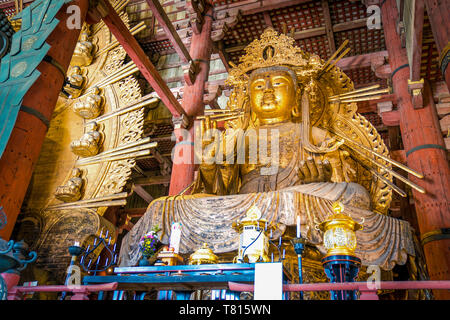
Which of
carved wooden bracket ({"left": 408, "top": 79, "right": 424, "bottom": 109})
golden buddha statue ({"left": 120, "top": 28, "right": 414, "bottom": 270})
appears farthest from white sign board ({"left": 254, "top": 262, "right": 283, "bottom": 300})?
carved wooden bracket ({"left": 408, "top": 79, "right": 424, "bottom": 109})

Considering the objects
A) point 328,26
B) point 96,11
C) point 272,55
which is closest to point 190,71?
point 272,55

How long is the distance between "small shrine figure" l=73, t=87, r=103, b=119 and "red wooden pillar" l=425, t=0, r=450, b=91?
3.73 meters

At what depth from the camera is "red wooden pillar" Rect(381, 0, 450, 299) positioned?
131 inches

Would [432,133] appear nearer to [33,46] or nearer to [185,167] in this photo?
[185,167]

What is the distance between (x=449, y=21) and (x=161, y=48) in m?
5.52

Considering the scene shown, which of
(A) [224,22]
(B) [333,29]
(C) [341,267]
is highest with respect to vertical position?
(B) [333,29]

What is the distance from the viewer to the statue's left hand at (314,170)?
3490 mm

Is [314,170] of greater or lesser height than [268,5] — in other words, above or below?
below

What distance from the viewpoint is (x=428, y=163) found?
3.71 m

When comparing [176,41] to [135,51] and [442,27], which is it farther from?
[442,27]

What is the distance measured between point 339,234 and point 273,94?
2.62 meters

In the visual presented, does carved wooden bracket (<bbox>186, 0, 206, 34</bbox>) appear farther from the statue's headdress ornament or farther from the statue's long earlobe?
the statue's long earlobe

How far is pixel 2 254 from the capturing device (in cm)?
141
